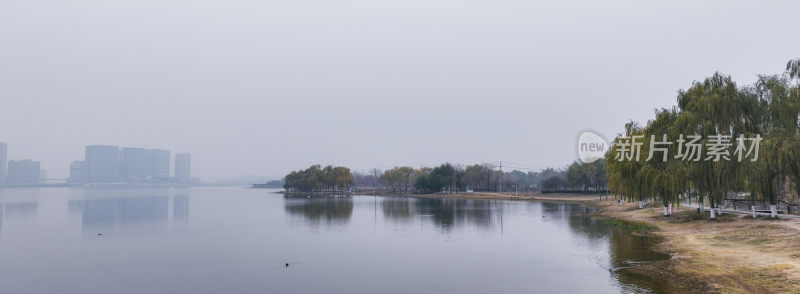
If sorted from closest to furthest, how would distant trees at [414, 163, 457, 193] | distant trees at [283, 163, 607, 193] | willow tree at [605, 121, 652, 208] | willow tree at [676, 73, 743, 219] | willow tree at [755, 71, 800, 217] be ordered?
A: willow tree at [755, 71, 800, 217], willow tree at [676, 73, 743, 219], willow tree at [605, 121, 652, 208], distant trees at [283, 163, 607, 193], distant trees at [414, 163, 457, 193]

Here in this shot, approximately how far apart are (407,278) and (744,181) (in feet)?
87.0

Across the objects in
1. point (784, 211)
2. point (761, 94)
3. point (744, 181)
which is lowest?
point (784, 211)

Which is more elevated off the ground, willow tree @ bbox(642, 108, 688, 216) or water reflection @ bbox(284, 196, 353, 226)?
willow tree @ bbox(642, 108, 688, 216)

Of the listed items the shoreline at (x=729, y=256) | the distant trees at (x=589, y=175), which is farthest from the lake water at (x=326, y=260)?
the distant trees at (x=589, y=175)

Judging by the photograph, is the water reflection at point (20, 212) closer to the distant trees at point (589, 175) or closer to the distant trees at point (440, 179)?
the distant trees at point (440, 179)

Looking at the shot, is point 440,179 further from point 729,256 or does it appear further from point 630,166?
point 729,256

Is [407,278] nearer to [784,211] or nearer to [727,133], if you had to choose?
[727,133]

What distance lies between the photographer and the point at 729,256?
2259 centimetres

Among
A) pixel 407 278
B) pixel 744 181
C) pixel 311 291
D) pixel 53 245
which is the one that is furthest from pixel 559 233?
pixel 53 245

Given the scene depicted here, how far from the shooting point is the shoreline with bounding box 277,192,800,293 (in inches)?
671

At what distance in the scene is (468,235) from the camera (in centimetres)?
4028

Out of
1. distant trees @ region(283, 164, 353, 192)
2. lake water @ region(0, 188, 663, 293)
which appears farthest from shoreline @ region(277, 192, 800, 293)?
distant trees @ region(283, 164, 353, 192)

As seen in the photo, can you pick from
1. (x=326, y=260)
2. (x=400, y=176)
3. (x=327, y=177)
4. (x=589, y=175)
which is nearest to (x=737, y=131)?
(x=326, y=260)

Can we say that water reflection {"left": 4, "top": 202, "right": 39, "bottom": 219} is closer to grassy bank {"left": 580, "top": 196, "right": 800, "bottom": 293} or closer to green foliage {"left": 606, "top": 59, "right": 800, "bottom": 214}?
grassy bank {"left": 580, "top": 196, "right": 800, "bottom": 293}
